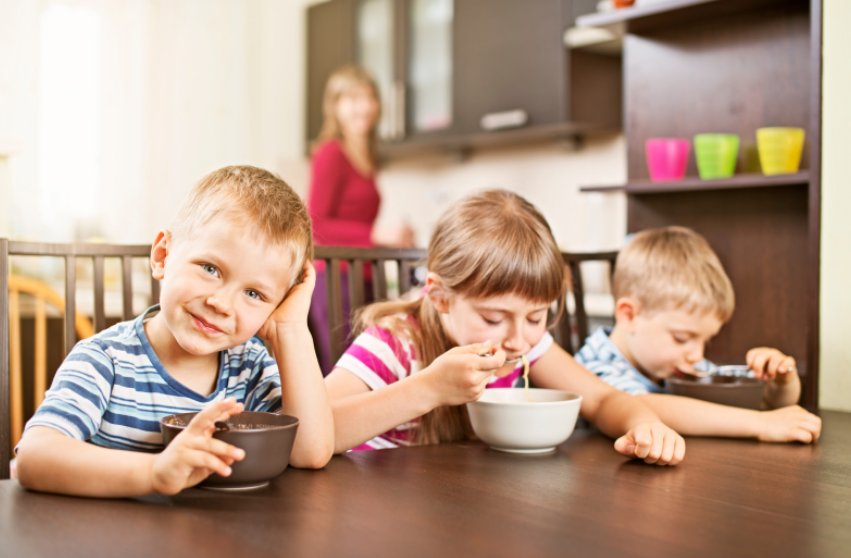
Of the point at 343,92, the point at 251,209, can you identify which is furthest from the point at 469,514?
the point at 343,92

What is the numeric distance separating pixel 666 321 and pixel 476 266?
0.54 metres

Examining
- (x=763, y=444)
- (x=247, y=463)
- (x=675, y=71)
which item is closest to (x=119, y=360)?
(x=247, y=463)

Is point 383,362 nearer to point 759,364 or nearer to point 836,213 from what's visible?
point 759,364

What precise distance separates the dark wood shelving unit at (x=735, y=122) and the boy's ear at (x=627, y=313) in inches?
21.1

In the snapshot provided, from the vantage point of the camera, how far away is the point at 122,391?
85cm

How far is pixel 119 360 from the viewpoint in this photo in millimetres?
854

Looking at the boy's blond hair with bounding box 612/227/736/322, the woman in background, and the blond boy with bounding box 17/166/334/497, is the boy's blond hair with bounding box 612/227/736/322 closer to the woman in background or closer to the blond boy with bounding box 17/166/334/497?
the blond boy with bounding box 17/166/334/497

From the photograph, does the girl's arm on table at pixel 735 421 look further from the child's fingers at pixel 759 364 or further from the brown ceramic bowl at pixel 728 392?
the child's fingers at pixel 759 364

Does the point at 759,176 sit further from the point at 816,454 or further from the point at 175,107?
the point at 175,107

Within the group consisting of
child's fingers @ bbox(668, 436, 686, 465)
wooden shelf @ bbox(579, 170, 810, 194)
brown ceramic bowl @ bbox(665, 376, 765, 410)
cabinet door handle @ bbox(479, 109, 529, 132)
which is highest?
cabinet door handle @ bbox(479, 109, 529, 132)

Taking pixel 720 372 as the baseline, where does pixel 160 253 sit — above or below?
above

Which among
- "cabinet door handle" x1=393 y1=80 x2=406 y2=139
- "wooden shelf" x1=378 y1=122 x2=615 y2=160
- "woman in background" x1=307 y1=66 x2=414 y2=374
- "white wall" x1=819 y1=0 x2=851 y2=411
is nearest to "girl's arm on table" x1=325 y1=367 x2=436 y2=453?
"white wall" x1=819 y1=0 x2=851 y2=411

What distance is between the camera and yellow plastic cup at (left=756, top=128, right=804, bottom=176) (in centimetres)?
179

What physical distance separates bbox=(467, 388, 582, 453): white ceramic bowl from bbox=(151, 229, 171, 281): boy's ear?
0.42 meters
